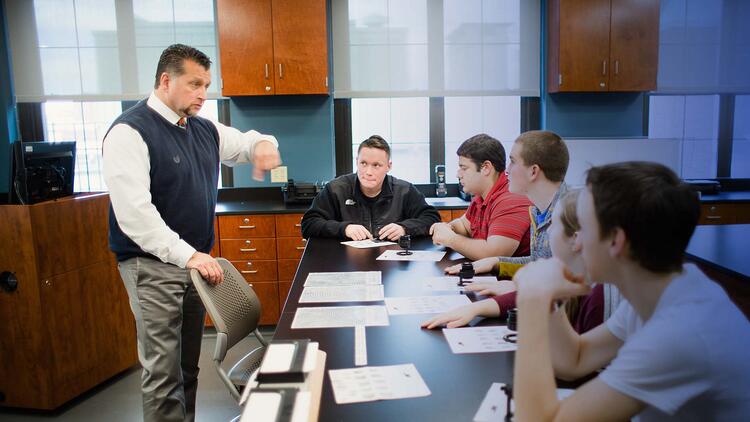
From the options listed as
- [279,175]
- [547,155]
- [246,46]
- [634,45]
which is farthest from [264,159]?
[634,45]

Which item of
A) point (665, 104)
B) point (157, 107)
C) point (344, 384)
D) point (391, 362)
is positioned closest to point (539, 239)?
point (391, 362)

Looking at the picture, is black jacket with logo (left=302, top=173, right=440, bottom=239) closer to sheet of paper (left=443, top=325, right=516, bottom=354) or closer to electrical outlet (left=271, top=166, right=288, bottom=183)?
electrical outlet (left=271, top=166, right=288, bottom=183)

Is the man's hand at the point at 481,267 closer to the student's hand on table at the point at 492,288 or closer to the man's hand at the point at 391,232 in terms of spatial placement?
the student's hand on table at the point at 492,288

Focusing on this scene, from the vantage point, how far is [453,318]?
178 centimetres

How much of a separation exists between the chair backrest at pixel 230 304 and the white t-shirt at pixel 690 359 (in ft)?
4.91

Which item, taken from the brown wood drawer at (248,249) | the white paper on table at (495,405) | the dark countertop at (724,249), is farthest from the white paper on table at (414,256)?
the brown wood drawer at (248,249)

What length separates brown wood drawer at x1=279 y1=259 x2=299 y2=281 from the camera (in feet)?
14.0

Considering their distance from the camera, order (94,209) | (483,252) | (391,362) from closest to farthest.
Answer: (391,362)
(483,252)
(94,209)

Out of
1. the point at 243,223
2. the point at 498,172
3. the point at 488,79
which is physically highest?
the point at 488,79

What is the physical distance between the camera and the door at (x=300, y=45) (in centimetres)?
432

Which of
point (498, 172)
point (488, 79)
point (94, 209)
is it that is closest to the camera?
point (498, 172)

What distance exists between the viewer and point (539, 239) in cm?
237

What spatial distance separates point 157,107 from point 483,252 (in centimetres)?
158

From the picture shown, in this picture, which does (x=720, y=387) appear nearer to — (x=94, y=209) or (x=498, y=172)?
(x=498, y=172)
